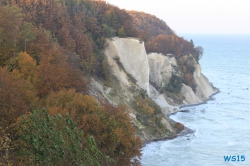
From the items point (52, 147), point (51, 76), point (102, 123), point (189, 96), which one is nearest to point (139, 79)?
point (189, 96)

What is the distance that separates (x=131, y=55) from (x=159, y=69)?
13625 millimetres

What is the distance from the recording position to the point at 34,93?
26.2 metres

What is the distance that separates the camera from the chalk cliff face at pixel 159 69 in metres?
65.1

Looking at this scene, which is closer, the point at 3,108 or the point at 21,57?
the point at 3,108

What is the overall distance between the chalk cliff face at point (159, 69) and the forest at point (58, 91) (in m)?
10.8

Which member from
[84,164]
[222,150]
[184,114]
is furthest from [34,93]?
[184,114]

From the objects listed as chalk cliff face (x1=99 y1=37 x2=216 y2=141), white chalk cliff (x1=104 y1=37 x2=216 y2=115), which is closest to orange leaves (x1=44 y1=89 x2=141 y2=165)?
chalk cliff face (x1=99 y1=37 x2=216 y2=141)

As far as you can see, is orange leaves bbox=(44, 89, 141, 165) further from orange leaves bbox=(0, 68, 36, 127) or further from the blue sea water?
the blue sea water

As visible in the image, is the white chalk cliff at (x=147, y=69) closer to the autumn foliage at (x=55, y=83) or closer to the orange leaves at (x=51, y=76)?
the autumn foliage at (x=55, y=83)

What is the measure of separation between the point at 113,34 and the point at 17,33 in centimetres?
2090

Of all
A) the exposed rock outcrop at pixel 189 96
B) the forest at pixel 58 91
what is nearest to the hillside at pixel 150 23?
the exposed rock outcrop at pixel 189 96

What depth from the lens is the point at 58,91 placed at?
1147 inches

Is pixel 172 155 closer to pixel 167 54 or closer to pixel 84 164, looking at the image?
pixel 84 164

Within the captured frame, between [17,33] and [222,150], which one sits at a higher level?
[17,33]
